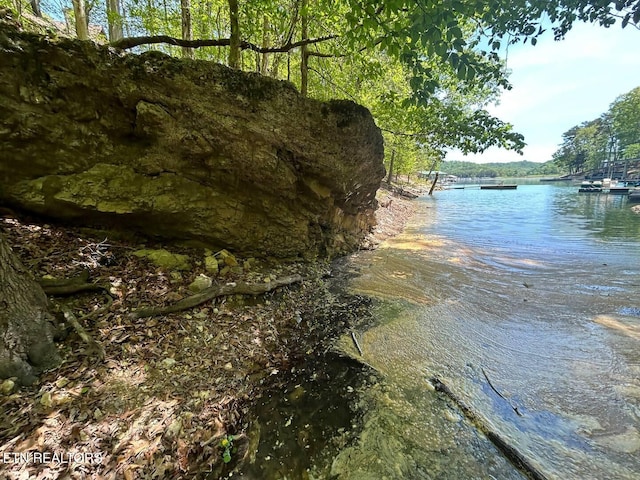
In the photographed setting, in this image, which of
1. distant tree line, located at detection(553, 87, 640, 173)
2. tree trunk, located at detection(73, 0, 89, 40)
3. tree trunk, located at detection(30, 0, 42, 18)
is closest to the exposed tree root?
tree trunk, located at detection(73, 0, 89, 40)

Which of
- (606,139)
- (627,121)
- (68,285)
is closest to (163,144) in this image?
(68,285)

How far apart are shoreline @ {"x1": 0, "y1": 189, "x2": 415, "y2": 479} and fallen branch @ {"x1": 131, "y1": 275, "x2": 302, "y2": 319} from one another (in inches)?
2.9

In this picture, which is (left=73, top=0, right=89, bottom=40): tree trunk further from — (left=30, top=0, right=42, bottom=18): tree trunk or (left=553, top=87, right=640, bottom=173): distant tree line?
(left=553, top=87, right=640, bottom=173): distant tree line

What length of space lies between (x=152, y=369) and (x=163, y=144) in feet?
11.6

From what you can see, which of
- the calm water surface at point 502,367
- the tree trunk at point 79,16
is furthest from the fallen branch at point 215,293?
the tree trunk at point 79,16

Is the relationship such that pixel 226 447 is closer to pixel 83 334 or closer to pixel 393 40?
pixel 83 334

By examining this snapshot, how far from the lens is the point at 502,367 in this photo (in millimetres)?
3227

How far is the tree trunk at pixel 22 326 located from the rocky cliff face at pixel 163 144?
206cm

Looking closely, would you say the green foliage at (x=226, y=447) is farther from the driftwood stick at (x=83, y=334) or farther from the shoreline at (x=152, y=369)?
the driftwood stick at (x=83, y=334)

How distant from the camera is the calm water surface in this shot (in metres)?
2.14

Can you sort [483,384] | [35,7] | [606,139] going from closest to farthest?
[483,384]
[35,7]
[606,139]

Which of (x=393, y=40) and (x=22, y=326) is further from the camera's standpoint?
(x=393, y=40)

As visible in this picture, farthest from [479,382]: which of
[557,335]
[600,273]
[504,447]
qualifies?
[600,273]

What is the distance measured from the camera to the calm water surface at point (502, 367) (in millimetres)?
2137
